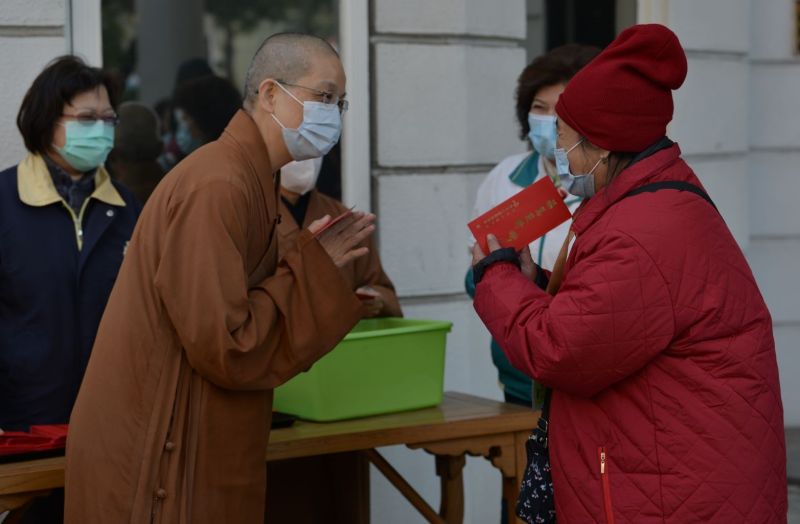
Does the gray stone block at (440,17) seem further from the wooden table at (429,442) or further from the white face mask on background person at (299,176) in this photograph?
the wooden table at (429,442)

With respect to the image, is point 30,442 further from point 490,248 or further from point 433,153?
point 433,153

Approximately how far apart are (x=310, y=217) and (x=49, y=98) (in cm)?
96

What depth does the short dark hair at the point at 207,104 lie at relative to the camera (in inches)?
222

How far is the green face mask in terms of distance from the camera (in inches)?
165

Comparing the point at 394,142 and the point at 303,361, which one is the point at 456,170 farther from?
the point at 303,361

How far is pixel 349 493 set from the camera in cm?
462

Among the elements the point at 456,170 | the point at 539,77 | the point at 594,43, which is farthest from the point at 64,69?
the point at 594,43

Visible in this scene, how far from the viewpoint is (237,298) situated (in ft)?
9.83

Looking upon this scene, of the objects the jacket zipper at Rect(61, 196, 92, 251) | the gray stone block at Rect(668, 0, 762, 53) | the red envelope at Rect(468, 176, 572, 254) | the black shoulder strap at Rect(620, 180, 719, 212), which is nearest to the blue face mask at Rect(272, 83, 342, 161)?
the red envelope at Rect(468, 176, 572, 254)

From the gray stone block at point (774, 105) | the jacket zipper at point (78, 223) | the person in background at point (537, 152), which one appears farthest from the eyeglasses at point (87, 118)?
the gray stone block at point (774, 105)

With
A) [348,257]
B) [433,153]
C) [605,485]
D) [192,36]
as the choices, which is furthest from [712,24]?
[605,485]

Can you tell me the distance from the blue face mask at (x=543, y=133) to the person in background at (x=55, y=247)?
1.42 meters

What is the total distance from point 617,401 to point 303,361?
30.1 inches

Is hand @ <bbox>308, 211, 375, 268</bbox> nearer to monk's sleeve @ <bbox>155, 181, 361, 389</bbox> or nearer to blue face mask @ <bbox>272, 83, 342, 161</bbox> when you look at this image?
monk's sleeve @ <bbox>155, 181, 361, 389</bbox>
